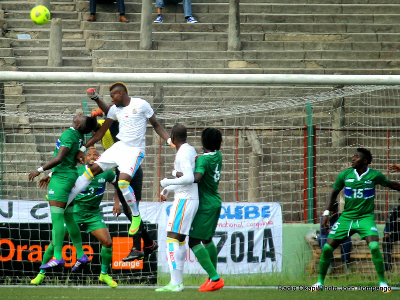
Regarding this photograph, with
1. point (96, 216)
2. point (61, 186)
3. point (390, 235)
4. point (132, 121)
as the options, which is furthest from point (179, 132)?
point (390, 235)

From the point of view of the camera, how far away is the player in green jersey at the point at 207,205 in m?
7.57

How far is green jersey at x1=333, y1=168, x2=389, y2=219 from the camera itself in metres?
8.15

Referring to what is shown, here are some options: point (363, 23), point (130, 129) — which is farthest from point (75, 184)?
point (363, 23)

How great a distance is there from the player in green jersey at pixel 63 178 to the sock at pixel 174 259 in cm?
143

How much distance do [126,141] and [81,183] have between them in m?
0.81

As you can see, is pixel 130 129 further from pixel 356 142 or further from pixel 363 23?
pixel 363 23

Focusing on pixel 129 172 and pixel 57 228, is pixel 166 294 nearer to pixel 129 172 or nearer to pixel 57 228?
pixel 129 172

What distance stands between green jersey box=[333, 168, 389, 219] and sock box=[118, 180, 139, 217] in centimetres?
279

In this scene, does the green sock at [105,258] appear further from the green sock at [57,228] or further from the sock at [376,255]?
the sock at [376,255]

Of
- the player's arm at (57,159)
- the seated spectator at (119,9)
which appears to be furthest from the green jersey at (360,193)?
the seated spectator at (119,9)

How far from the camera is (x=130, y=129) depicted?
793 cm

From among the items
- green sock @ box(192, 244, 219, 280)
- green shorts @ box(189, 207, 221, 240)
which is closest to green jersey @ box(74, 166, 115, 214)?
green shorts @ box(189, 207, 221, 240)

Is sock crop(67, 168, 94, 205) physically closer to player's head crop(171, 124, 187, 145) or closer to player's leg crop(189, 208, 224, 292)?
player's head crop(171, 124, 187, 145)

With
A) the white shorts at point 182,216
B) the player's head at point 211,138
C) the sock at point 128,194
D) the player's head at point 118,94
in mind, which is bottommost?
the white shorts at point 182,216
